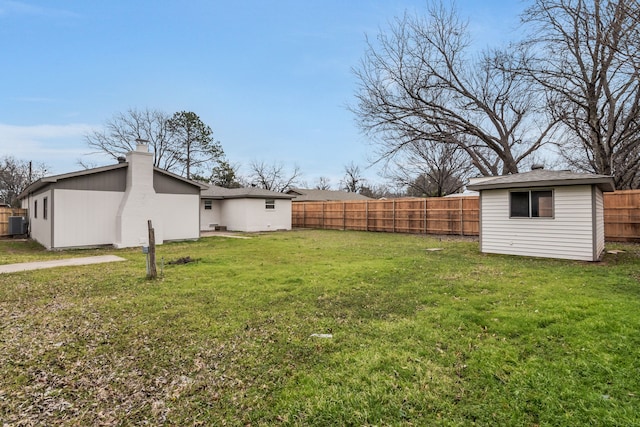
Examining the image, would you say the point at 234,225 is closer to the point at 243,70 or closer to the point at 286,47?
the point at 243,70

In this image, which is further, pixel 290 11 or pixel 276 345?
pixel 290 11

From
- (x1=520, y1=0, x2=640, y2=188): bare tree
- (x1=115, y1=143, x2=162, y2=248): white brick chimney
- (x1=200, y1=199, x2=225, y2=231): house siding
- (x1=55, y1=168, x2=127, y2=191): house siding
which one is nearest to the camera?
(x1=520, y1=0, x2=640, y2=188): bare tree

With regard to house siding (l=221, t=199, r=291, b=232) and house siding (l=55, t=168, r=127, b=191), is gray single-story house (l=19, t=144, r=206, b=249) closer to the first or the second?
house siding (l=55, t=168, r=127, b=191)

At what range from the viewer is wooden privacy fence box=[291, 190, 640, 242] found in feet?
39.9

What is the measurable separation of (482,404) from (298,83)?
1857 centimetres

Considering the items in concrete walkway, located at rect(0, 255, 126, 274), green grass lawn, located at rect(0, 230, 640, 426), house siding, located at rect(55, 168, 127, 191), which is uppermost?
house siding, located at rect(55, 168, 127, 191)

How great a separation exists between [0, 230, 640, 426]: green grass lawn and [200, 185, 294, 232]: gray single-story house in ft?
42.7

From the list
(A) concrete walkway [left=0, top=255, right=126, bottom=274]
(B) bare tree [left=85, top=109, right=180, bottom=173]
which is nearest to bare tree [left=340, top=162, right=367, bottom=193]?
(B) bare tree [left=85, top=109, right=180, bottom=173]

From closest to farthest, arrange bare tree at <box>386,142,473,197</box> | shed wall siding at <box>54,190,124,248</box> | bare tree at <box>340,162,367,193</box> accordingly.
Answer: shed wall siding at <box>54,190,124,248</box> → bare tree at <box>386,142,473,197</box> → bare tree at <box>340,162,367,193</box>

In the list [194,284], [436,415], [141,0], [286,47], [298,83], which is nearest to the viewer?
[436,415]

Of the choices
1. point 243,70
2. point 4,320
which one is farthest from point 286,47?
point 4,320

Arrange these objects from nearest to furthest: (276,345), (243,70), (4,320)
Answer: (276,345)
(4,320)
(243,70)

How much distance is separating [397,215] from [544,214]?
30.7 ft

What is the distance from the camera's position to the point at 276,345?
136 inches
